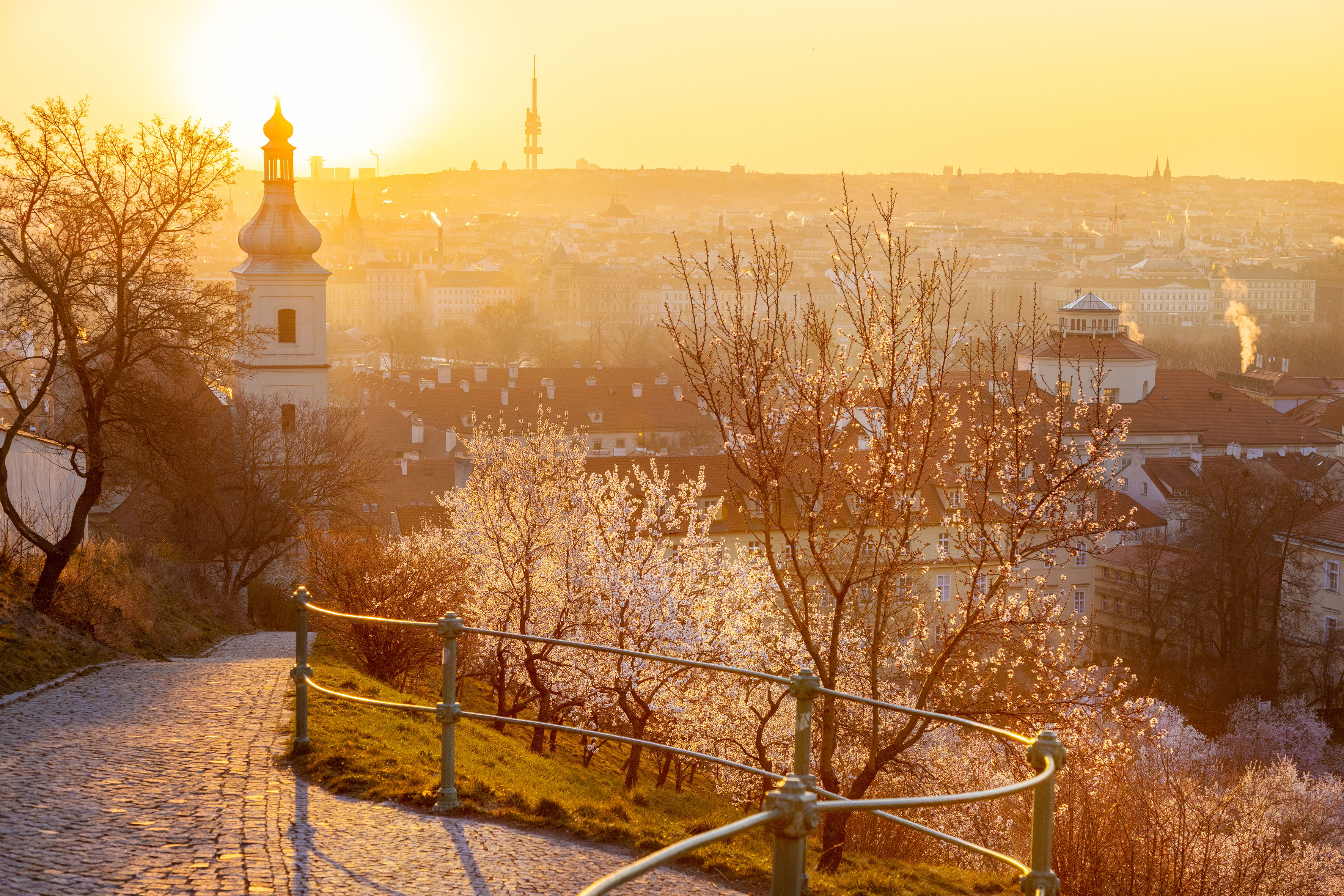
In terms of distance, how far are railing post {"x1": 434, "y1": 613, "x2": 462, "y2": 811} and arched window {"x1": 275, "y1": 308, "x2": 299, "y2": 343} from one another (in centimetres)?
3420

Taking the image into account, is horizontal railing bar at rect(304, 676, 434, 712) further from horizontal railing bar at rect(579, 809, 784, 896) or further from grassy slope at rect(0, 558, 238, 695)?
grassy slope at rect(0, 558, 238, 695)

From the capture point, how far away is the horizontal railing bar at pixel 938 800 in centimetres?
351

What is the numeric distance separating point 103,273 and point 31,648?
16.1 feet

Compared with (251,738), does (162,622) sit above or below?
below

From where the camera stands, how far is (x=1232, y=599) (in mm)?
38438

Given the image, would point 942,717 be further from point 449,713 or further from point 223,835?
point 223,835

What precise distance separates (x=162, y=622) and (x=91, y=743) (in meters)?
9.75

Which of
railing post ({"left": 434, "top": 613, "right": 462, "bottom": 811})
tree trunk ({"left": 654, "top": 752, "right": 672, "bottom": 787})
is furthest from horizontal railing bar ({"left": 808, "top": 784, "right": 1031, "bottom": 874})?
tree trunk ({"left": 654, "top": 752, "right": 672, "bottom": 787})

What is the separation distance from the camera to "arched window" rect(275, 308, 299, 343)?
129 feet

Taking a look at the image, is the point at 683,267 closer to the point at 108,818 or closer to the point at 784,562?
the point at 784,562

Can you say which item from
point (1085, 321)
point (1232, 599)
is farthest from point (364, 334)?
point (1232, 599)

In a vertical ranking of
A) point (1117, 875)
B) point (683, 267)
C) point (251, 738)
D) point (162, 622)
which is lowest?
point (1117, 875)

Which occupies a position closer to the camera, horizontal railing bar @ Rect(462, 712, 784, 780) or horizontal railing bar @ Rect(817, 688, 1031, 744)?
horizontal railing bar @ Rect(817, 688, 1031, 744)

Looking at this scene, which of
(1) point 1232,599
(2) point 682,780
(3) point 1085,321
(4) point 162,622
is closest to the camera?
(4) point 162,622
